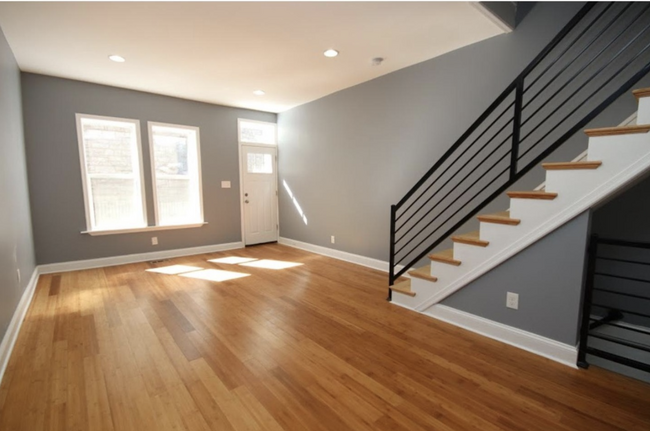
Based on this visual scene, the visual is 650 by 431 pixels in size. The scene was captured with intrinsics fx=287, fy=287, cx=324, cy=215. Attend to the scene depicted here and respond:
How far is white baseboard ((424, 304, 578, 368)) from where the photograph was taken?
6.71 feet

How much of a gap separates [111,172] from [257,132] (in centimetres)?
263

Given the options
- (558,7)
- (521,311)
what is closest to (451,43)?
(558,7)

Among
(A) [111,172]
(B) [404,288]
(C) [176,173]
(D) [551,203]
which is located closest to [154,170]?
(C) [176,173]

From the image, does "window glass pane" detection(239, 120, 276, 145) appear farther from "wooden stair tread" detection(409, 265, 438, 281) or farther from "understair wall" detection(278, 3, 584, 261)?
"wooden stair tread" detection(409, 265, 438, 281)

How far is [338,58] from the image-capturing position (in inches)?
134

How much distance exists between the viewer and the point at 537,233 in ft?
6.89

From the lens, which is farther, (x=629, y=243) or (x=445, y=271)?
(x=445, y=271)

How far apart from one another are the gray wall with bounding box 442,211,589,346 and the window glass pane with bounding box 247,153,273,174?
4647 mm

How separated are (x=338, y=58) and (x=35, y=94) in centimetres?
406

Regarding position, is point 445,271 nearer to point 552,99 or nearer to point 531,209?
point 531,209

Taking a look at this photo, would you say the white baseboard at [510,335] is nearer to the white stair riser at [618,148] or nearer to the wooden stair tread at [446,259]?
the wooden stair tread at [446,259]

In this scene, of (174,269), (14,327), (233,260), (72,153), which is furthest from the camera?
(233,260)

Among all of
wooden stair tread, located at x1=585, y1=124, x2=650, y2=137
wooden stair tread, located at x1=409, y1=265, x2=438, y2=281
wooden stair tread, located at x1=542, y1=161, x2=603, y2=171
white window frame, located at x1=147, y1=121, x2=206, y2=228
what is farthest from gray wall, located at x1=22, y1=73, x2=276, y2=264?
wooden stair tread, located at x1=585, y1=124, x2=650, y2=137

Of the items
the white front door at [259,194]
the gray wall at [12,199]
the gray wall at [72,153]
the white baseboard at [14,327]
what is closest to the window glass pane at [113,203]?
the gray wall at [72,153]
